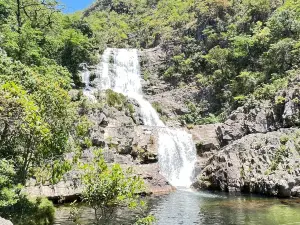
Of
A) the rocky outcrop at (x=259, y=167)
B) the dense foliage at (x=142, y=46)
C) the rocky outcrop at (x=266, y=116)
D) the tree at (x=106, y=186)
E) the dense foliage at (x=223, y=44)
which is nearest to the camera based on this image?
the tree at (x=106, y=186)

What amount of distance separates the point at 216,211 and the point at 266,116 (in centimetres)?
1769

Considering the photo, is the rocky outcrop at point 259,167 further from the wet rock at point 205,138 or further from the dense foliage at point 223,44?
the dense foliage at point 223,44

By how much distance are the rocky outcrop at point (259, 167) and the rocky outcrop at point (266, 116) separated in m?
3.17

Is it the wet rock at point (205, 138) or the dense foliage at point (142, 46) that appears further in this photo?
the wet rock at point (205, 138)

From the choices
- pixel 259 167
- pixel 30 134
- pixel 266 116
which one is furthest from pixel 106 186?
pixel 266 116

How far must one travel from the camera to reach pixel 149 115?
46.1 metres

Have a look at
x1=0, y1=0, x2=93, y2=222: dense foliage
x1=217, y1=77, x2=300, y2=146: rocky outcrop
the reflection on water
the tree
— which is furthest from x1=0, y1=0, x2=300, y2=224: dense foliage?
the reflection on water

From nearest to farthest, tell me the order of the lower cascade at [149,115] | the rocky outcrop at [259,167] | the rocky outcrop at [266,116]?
the rocky outcrop at [259,167], the rocky outcrop at [266,116], the lower cascade at [149,115]

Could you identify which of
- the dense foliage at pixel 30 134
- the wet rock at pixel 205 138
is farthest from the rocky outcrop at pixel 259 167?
the dense foliage at pixel 30 134

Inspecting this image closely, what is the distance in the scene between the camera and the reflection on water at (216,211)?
1864 cm

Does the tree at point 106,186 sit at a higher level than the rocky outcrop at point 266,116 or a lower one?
lower

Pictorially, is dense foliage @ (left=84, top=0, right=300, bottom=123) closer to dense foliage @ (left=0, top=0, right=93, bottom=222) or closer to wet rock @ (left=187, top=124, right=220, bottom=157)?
wet rock @ (left=187, top=124, right=220, bottom=157)

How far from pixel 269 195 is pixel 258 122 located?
36.2 feet

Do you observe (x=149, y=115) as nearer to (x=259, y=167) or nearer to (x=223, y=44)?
(x=223, y=44)
